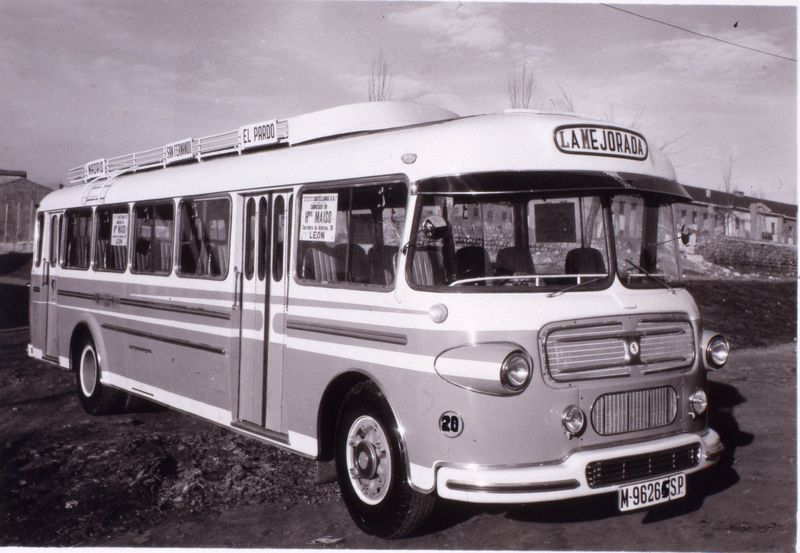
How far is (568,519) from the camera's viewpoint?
5707mm

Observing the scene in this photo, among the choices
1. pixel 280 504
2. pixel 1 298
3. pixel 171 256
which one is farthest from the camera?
pixel 1 298

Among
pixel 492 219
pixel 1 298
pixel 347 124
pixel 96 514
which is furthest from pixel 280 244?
pixel 1 298

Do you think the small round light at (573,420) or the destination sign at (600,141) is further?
the destination sign at (600,141)

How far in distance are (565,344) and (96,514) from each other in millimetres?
3571

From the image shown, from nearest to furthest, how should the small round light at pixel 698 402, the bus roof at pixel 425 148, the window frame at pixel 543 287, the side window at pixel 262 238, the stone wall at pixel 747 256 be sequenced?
the window frame at pixel 543 287
the bus roof at pixel 425 148
the small round light at pixel 698 402
the side window at pixel 262 238
the stone wall at pixel 747 256

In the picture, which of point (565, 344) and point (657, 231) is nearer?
point (565, 344)

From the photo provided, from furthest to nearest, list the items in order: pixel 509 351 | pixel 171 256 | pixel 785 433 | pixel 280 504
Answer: pixel 785 433, pixel 171 256, pixel 280 504, pixel 509 351

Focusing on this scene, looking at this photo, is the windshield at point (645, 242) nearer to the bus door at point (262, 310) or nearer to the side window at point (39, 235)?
the bus door at point (262, 310)

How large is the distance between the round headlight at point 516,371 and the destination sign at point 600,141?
1.39m

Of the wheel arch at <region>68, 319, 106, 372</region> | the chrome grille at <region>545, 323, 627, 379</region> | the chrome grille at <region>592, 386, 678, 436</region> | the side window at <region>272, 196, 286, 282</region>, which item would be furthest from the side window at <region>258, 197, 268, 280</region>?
the wheel arch at <region>68, 319, 106, 372</region>

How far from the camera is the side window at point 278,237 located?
6.44m

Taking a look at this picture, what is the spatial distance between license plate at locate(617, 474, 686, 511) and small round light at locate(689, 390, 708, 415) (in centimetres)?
49

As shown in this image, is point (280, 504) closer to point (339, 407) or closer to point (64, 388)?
point (339, 407)

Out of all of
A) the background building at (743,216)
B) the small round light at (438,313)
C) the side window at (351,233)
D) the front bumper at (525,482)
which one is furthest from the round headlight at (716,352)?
the background building at (743,216)
